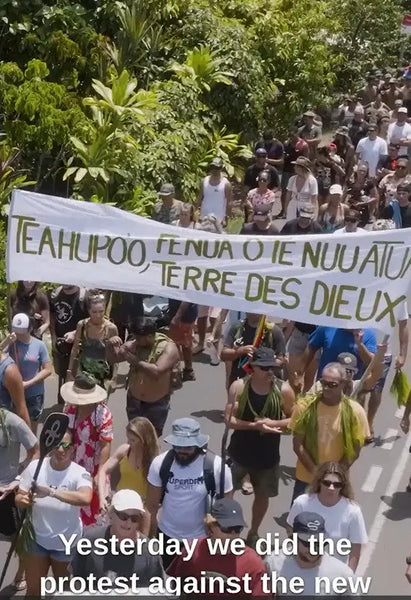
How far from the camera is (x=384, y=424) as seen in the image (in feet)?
34.6

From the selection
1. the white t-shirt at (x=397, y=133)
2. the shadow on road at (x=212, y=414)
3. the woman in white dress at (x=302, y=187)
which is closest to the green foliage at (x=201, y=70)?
the white t-shirt at (x=397, y=133)

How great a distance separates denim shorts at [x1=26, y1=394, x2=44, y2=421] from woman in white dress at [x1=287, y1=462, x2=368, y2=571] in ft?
9.58

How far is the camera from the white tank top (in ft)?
46.0

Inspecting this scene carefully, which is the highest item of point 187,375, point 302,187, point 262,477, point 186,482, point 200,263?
point 200,263

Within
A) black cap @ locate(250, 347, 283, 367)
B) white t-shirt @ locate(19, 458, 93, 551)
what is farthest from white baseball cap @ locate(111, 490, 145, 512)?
black cap @ locate(250, 347, 283, 367)

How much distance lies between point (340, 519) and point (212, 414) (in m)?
4.08

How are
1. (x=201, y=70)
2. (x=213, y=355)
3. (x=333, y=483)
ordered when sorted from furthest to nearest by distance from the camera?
(x=201, y=70)
(x=213, y=355)
(x=333, y=483)

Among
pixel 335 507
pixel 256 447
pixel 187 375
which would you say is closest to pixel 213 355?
pixel 187 375

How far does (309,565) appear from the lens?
238 inches

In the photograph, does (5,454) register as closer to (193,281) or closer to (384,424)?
(193,281)

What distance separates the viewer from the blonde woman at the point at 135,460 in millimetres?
7258

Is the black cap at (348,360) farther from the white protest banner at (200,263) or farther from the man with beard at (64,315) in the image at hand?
the man with beard at (64,315)

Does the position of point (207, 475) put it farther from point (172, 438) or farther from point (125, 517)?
point (125, 517)

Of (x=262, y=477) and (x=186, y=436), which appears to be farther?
(x=262, y=477)
